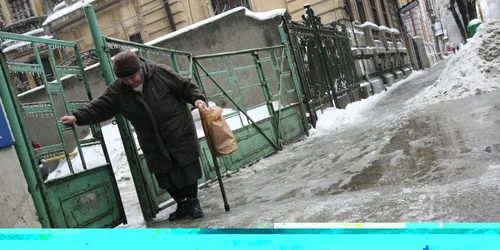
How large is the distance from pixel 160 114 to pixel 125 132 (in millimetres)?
714

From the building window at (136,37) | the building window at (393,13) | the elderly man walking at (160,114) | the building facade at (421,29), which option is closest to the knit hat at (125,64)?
the elderly man walking at (160,114)

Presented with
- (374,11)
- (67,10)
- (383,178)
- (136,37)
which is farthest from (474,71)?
(67,10)

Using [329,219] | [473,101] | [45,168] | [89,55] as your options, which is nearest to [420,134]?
[473,101]

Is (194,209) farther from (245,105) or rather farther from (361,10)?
(361,10)

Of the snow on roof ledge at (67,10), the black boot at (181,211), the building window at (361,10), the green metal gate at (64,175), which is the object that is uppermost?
the snow on roof ledge at (67,10)

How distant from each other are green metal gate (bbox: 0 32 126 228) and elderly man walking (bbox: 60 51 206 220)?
1.20 feet

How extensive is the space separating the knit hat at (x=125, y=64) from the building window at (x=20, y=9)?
24.2 meters

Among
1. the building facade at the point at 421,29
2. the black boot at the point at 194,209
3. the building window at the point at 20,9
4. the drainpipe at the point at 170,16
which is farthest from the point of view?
the building facade at the point at 421,29

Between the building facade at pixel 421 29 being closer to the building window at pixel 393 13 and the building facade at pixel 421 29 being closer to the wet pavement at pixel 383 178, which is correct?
the building window at pixel 393 13

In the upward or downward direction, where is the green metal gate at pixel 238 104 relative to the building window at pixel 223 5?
downward

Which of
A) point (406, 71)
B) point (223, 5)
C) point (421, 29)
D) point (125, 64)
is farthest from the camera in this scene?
point (421, 29)

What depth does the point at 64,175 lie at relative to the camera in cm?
348

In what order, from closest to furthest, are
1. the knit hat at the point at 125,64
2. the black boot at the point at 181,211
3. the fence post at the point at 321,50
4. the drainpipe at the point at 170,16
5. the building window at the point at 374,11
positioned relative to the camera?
the knit hat at the point at 125,64 → the black boot at the point at 181,211 → the fence post at the point at 321,50 → the drainpipe at the point at 170,16 → the building window at the point at 374,11

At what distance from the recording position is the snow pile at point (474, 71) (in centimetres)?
737
